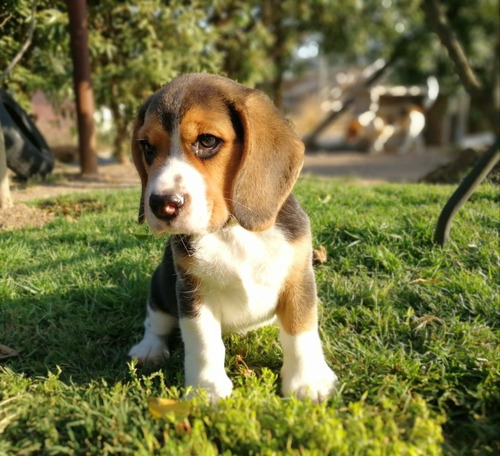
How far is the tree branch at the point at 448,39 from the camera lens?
394 cm

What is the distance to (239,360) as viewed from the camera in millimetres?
2811

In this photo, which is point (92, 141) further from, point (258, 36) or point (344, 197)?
point (258, 36)

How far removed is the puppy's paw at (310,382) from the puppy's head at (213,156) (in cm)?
72

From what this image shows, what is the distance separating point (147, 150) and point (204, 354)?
3.19ft

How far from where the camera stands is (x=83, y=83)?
7.66 m

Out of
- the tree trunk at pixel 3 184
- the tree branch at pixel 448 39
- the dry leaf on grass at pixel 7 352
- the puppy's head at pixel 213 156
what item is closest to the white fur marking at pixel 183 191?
the puppy's head at pixel 213 156

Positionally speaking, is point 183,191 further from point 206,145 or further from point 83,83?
point 83,83

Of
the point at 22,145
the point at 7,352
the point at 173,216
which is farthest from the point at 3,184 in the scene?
the point at 173,216

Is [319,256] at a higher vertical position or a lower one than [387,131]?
higher

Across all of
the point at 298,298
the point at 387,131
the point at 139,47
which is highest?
the point at 139,47

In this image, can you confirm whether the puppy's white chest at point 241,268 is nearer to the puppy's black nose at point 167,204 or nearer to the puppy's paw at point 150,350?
the puppy's black nose at point 167,204

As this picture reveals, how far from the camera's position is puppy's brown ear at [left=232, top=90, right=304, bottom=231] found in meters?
2.33

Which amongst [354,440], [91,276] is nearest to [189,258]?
[354,440]

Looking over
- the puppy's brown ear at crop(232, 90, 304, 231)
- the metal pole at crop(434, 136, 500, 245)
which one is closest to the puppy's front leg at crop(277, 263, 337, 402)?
the puppy's brown ear at crop(232, 90, 304, 231)
